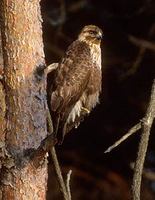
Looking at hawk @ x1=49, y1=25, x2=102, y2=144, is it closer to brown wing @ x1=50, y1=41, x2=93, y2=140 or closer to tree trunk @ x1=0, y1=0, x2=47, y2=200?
brown wing @ x1=50, y1=41, x2=93, y2=140

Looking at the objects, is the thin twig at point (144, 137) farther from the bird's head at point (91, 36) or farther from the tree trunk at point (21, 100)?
the bird's head at point (91, 36)

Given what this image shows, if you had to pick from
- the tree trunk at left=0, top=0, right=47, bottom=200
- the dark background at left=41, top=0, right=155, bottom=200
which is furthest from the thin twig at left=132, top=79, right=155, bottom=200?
the dark background at left=41, top=0, right=155, bottom=200

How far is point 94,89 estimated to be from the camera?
10.8 ft

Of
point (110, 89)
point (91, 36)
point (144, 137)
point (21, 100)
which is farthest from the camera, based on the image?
point (110, 89)

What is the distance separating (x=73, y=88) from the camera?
3.16 meters

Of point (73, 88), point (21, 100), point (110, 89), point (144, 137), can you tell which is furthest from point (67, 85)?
point (110, 89)

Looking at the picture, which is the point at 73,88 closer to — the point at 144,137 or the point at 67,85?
the point at 67,85

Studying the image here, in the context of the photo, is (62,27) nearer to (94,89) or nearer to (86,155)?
(86,155)

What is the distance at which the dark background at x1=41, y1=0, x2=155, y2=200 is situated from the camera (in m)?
6.69

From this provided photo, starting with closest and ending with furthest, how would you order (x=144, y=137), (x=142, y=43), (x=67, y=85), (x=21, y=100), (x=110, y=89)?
(x=144, y=137), (x=21, y=100), (x=67, y=85), (x=142, y=43), (x=110, y=89)

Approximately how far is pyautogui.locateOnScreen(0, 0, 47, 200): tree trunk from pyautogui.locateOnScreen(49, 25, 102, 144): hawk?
7.3 inches

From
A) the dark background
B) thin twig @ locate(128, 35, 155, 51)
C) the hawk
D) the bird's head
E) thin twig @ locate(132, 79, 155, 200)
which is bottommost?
the dark background

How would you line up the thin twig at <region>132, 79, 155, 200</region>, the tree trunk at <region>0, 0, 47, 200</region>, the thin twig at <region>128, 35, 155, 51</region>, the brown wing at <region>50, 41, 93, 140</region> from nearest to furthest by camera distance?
the thin twig at <region>132, 79, 155, 200</region> → the tree trunk at <region>0, 0, 47, 200</region> → the brown wing at <region>50, 41, 93, 140</region> → the thin twig at <region>128, 35, 155, 51</region>

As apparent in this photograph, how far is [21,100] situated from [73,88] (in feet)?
1.50
